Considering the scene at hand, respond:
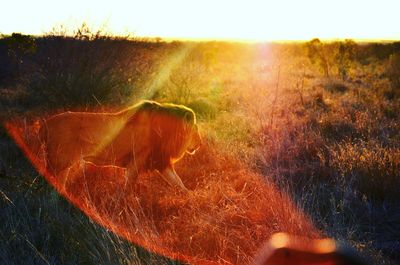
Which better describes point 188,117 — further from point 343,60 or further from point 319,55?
point 319,55

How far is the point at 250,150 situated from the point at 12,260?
12.8 feet

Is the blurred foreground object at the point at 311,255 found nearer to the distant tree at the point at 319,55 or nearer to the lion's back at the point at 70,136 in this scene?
the lion's back at the point at 70,136

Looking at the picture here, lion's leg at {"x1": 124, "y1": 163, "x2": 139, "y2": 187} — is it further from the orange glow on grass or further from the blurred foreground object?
the blurred foreground object

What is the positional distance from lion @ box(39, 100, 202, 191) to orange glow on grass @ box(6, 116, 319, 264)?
22 centimetres

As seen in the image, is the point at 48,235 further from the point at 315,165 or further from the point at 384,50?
the point at 384,50

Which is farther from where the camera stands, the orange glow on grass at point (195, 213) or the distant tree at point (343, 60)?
the distant tree at point (343, 60)

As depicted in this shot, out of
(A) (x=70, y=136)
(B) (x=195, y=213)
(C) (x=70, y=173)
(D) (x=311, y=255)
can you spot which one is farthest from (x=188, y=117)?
(D) (x=311, y=255)

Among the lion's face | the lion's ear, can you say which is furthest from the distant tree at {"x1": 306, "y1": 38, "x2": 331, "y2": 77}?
the lion's ear

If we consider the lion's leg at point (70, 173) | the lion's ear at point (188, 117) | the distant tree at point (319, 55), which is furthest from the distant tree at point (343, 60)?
the lion's leg at point (70, 173)

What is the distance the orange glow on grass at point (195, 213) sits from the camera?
3396 mm

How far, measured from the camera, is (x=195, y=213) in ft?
13.7

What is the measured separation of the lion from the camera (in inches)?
193

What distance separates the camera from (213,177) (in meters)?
5.47

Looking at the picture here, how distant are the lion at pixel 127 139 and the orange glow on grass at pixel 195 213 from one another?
0.22 m
